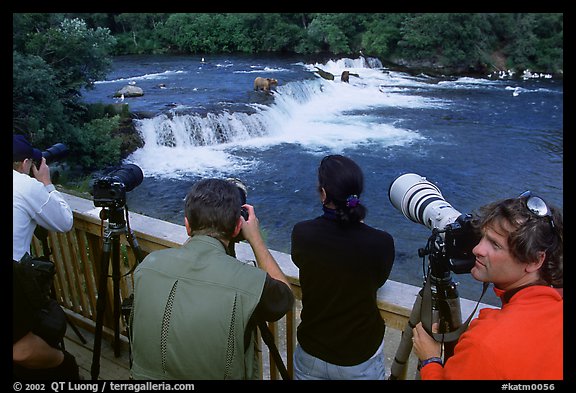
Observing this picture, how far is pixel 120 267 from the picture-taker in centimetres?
228

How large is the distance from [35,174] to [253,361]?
131cm

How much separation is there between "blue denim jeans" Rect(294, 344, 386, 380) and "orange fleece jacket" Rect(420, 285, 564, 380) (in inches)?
19.5

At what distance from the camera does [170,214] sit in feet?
29.0

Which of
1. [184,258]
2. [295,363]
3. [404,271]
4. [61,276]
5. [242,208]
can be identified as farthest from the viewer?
[404,271]

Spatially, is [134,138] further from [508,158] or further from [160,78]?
[508,158]

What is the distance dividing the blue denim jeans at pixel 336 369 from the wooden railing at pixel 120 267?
116mm

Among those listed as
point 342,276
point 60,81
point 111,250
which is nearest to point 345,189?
point 342,276

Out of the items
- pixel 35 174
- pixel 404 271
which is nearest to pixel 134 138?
pixel 404 271

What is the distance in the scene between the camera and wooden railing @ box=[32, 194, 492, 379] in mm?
1729

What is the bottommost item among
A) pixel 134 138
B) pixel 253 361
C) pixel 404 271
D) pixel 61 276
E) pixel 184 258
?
pixel 404 271

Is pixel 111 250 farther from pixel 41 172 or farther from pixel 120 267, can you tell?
pixel 41 172

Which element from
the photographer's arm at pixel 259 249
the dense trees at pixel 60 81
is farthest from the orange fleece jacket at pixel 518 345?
the dense trees at pixel 60 81

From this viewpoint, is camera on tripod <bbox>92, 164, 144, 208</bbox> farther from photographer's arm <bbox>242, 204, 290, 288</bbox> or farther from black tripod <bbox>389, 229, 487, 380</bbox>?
black tripod <bbox>389, 229, 487, 380</bbox>

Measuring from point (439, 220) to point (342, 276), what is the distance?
0.43 meters
